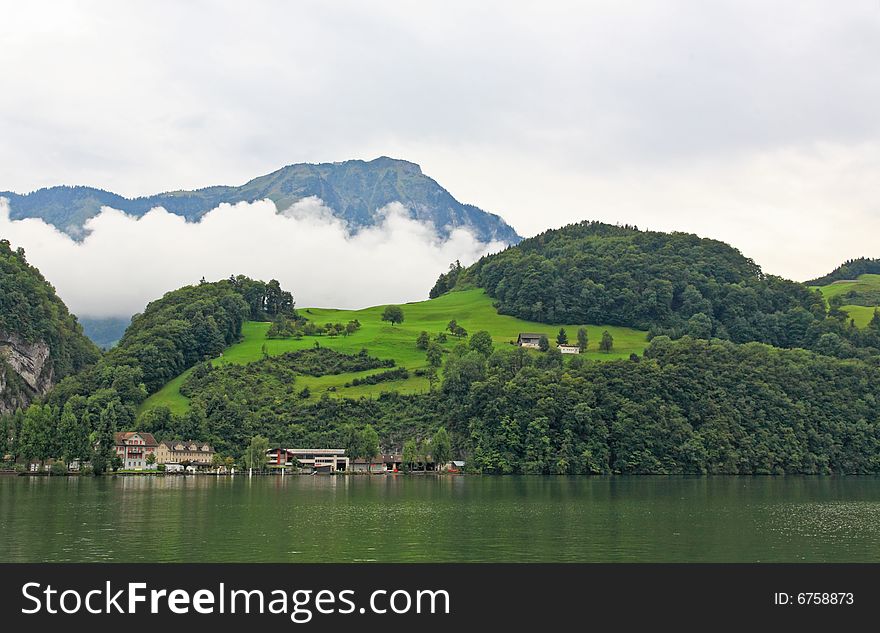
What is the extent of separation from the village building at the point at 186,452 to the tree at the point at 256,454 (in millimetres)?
10827

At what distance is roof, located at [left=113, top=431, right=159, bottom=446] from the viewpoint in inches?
6639

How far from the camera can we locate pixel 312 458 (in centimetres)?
17825

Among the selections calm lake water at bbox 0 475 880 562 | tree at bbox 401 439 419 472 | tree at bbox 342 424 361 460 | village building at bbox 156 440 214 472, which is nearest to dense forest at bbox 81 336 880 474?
village building at bbox 156 440 214 472

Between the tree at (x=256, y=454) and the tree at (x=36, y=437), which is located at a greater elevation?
the tree at (x=36, y=437)

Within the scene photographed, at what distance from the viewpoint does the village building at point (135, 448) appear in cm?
16838

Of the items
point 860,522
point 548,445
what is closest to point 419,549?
point 860,522

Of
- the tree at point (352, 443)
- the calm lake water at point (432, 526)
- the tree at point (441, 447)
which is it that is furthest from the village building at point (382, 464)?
the calm lake water at point (432, 526)

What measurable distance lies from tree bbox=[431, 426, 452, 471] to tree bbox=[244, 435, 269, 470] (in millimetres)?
31326

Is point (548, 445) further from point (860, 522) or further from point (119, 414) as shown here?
point (860, 522)

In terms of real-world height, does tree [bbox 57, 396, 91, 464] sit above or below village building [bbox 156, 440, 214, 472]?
above

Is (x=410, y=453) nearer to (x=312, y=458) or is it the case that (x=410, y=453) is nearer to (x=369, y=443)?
(x=369, y=443)

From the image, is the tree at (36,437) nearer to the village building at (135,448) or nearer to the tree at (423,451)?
the village building at (135,448)

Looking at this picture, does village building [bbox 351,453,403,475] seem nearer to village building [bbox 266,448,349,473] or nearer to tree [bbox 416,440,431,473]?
village building [bbox 266,448,349,473]

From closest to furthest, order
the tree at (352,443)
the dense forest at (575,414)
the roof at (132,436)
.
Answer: the roof at (132,436)
the dense forest at (575,414)
the tree at (352,443)
